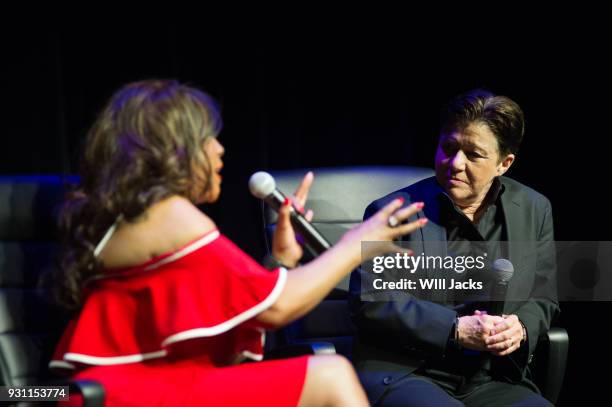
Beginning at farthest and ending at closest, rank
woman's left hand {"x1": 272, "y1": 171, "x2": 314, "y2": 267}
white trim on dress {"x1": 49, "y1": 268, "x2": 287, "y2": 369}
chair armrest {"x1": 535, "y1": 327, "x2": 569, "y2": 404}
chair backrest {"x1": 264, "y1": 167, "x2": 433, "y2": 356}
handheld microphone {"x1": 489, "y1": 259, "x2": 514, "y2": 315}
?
chair backrest {"x1": 264, "y1": 167, "x2": 433, "y2": 356} → chair armrest {"x1": 535, "y1": 327, "x2": 569, "y2": 404} → handheld microphone {"x1": 489, "y1": 259, "x2": 514, "y2": 315} → woman's left hand {"x1": 272, "y1": 171, "x2": 314, "y2": 267} → white trim on dress {"x1": 49, "y1": 268, "x2": 287, "y2": 369}

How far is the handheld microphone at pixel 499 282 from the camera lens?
7.17ft

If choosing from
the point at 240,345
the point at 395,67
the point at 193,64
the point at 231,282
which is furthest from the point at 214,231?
the point at 395,67

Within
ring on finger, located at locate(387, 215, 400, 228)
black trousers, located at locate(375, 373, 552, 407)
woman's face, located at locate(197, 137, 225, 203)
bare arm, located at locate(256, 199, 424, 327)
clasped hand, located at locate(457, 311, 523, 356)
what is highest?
woman's face, located at locate(197, 137, 225, 203)

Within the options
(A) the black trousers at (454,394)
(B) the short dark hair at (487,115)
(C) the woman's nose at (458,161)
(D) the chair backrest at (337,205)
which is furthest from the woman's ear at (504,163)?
(A) the black trousers at (454,394)

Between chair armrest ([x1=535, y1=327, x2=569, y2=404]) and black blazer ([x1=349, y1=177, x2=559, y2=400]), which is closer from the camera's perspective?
black blazer ([x1=349, y1=177, x2=559, y2=400])

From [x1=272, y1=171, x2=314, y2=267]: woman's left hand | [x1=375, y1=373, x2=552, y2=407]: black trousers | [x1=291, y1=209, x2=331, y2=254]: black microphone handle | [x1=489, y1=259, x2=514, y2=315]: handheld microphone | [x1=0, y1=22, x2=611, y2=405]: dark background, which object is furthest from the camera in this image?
[x1=0, y1=22, x2=611, y2=405]: dark background

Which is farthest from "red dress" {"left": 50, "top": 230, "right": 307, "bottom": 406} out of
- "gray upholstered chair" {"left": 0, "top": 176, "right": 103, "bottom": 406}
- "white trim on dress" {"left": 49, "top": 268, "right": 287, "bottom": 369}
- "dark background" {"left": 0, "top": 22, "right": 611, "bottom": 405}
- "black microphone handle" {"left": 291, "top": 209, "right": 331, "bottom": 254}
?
"dark background" {"left": 0, "top": 22, "right": 611, "bottom": 405}

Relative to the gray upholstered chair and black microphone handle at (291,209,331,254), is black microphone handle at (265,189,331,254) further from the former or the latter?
the gray upholstered chair

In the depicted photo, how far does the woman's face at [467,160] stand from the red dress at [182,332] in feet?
A: 2.59

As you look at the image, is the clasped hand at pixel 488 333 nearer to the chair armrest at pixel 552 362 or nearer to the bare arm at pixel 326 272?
the chair armrest at pixel 552 362

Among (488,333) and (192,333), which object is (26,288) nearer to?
(192,333)

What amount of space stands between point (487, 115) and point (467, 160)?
14 cm

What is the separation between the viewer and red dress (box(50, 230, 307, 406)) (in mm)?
1684

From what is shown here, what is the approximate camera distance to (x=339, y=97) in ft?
10.6
